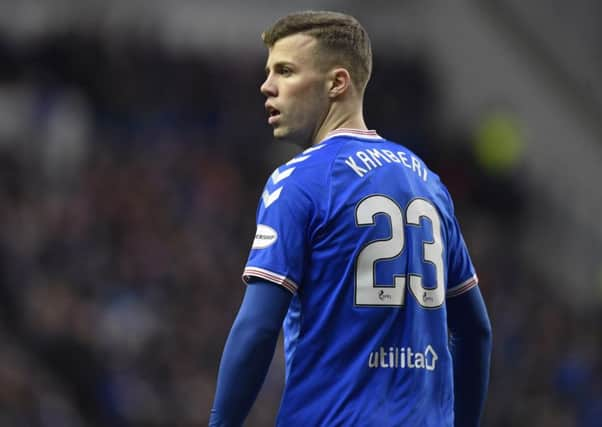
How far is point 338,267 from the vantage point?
132 inches

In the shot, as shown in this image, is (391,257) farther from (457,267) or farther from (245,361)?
(245,361)

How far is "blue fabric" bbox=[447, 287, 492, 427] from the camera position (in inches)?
148

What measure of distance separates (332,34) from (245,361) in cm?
101

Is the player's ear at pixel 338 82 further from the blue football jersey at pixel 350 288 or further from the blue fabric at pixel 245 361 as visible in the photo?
the blue fabric at pixel 245 361

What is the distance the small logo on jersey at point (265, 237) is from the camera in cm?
328

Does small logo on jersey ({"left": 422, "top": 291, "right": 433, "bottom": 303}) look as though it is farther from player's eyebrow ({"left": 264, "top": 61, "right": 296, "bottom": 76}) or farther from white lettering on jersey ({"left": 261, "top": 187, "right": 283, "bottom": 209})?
player's eyebrow ({"left": 264, "top": 61, "right": 296, "bottom": 76})

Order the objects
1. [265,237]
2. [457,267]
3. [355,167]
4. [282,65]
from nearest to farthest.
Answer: [265,237] → [355,167] → [282,65] → [457,267]

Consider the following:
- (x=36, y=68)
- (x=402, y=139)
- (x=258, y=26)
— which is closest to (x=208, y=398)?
(x=36, y=68)

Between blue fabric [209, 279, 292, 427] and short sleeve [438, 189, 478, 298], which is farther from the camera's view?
short sleeve [438, 189, 478, 298]

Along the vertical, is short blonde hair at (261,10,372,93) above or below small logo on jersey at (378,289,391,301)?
above

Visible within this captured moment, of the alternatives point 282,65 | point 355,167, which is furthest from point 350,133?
point 282,65

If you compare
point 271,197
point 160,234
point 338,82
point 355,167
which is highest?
point 160,234

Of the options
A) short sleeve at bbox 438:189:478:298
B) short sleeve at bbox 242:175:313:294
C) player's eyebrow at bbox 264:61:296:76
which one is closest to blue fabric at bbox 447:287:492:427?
short sleeve at bbox 438:189:478:298

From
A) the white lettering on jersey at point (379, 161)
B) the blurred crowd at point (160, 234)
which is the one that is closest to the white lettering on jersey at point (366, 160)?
the white lettering on jersey at point (379, 161)
